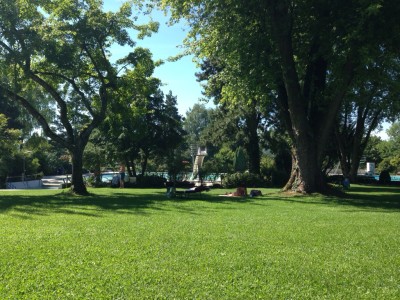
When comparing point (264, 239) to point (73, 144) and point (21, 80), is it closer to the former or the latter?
point (73, 144)

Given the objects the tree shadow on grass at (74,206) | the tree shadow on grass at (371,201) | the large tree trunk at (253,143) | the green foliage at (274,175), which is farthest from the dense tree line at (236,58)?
the large tree trunk at (253,143)

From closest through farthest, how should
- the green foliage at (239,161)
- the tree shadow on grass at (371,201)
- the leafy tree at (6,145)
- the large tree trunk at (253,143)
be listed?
the tree shadow on grass at (371,201) → the green foliage at (239,161) → the leafy tree at (6,145) → the large tree trunk at (253,143)

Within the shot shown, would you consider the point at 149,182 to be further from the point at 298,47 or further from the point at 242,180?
the point at 298,47

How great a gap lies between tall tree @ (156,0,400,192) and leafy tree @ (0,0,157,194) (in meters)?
4.34

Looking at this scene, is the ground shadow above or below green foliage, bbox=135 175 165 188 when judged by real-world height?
below

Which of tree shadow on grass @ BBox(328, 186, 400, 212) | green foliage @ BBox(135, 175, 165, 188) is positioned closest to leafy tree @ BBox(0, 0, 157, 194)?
green foliage @ BBox(135, 175, 165, 188)

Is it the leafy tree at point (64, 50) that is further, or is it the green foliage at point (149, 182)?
the green foliage at point (149, 182)

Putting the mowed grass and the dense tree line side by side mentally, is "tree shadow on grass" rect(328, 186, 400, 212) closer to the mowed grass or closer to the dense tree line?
the dense tree line

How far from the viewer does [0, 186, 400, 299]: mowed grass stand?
492cm

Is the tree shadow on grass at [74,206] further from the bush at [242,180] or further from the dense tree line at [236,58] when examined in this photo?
the bush at [242,180]

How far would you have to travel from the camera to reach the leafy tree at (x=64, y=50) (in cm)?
2042

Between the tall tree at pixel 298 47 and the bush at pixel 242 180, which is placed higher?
the tall tree at pixel 298 47

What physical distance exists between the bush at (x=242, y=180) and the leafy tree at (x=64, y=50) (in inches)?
488

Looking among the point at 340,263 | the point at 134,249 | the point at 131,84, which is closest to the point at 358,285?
the point at 340,263
